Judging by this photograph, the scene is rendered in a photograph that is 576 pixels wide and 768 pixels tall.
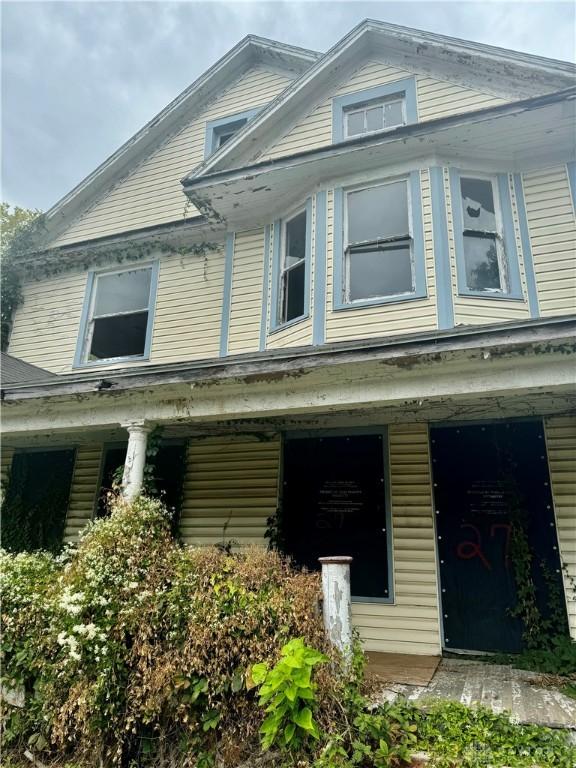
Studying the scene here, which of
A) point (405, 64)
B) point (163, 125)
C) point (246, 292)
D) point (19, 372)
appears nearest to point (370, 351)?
point (246, 292)

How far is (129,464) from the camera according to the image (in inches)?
200

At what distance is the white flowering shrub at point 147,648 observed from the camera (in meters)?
3.15

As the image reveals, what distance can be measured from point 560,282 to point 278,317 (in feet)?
12.0

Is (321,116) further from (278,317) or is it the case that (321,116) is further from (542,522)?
(542,522)

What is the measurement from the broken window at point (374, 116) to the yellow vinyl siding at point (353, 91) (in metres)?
0.26

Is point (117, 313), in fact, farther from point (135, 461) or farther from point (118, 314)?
point (135, 461)

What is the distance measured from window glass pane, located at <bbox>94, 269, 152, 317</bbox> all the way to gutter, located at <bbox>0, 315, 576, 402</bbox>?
11.2ft

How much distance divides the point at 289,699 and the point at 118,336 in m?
7.69

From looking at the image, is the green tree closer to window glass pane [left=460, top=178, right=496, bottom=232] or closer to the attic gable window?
the attic gable window

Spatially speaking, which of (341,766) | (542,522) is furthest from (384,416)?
(341,766)

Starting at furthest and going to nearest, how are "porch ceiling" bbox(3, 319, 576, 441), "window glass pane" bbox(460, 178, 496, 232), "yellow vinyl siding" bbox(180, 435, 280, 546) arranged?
"yellow vinyl siding" bbox(180, 435, 280, 546)
"window glass pane" bbox(460, 178, 496, 232)
"porch ceiling" bbox(3, 319, 576, 441)

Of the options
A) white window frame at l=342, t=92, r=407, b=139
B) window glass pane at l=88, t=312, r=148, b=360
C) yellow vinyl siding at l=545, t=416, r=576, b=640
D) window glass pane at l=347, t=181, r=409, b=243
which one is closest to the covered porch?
yellow vinyl siding at l=545, t=416, r=576, b=640

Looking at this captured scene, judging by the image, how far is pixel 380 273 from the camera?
6.30 meters

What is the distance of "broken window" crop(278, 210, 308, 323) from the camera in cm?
700
